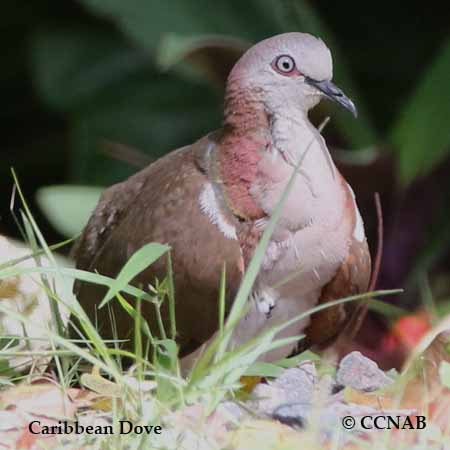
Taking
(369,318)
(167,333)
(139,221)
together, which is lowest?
(369,318)

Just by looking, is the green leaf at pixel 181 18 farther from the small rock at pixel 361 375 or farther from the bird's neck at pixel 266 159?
the small rock at pixel 361 375

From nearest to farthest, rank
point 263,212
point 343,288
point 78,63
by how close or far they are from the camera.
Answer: point 263,212 < point 343,288 < point 78,63

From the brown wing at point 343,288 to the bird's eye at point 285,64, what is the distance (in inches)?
13.5

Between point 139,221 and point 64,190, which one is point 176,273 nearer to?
point 139,221

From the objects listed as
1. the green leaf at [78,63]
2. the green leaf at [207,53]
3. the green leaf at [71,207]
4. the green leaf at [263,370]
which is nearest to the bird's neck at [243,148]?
the green leaf at [263,370]

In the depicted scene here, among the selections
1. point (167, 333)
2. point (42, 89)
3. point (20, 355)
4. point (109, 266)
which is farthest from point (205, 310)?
point (42, 89)

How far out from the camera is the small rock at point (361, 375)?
311 centimetres

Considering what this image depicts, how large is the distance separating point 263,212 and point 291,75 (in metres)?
0.34

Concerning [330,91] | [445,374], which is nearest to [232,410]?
[445,374]

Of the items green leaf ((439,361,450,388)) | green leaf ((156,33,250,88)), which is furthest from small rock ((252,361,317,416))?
green leaf ((156,33,250,88))

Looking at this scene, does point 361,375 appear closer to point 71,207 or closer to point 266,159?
point 266,159

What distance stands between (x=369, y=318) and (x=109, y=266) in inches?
68.9

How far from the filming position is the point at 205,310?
338 centimetres

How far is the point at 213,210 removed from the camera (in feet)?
11.1
